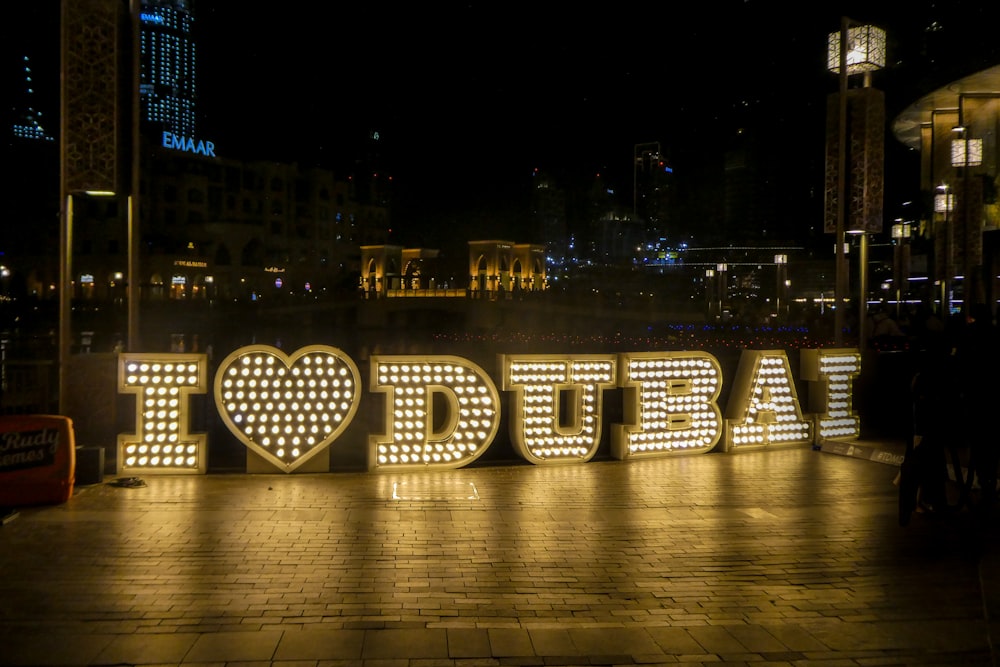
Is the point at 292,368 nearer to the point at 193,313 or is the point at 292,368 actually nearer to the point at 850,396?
the point at 850,396

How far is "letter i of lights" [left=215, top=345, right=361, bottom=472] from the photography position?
9.97 metres

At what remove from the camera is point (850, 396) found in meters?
13.2

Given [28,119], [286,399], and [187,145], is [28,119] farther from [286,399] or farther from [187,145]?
[286,399]

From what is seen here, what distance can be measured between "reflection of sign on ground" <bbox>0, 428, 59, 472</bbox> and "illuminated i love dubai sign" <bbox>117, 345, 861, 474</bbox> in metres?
1.19

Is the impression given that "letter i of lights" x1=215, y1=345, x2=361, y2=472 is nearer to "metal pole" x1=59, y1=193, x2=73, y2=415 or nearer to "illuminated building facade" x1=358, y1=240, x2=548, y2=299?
"metal pole" x1=59, y1=193, x2=73, y2=415

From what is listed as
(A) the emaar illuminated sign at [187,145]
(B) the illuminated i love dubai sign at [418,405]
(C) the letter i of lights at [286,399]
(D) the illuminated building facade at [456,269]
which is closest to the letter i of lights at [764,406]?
(B) the illuminated i love dubai sign at [418,405]

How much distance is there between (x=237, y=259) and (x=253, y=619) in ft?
271

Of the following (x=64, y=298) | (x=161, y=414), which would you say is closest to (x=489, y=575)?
(x=161, y=414)

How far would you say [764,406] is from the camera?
12305 mm

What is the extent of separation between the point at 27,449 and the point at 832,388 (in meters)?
10.6

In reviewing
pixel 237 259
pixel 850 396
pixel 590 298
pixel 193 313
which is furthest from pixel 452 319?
pixel 850 396

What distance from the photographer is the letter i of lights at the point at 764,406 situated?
12.0m

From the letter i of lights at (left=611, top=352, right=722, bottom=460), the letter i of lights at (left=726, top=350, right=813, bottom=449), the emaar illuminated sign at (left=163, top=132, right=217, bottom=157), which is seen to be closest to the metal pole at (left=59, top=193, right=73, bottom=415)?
the letter i of lights at (left=611, top=352, right=722, bottom=460)

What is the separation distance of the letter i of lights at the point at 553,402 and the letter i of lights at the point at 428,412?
38 centimetres
